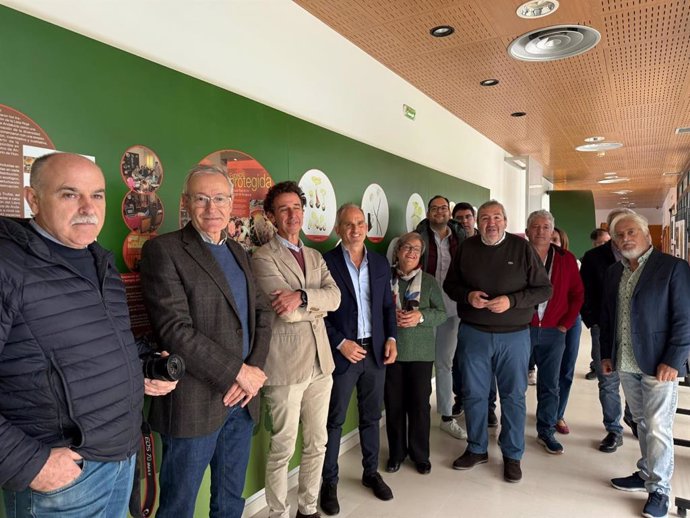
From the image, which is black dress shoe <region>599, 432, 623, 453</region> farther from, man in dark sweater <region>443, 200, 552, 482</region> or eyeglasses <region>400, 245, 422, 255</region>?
eyeglasses <region>400, 245, 422, 255</region>

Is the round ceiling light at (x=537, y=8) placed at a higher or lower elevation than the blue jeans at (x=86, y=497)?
higher

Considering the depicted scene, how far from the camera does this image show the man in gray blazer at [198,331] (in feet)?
5.62

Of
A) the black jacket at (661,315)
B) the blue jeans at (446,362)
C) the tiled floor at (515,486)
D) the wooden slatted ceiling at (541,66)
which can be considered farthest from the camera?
the blue jeans at (446,362)

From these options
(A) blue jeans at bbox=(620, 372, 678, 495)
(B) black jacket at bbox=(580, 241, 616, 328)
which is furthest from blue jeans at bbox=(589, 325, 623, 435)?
(A) blue jeans at bbox=(620, 372, 678, 495)

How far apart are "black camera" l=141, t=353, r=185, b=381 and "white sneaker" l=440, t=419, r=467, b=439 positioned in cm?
278

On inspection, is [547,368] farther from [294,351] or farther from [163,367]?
[163,367]

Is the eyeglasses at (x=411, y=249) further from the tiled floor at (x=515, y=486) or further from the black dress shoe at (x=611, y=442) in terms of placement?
the black dress shoe at (x=611, y=442)

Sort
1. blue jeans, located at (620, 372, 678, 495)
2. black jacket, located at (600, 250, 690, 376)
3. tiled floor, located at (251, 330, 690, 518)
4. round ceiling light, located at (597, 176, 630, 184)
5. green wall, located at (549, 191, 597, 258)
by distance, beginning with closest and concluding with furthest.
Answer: black jacket, located at (600, 250, 690, 376) → blue jeans, located at (620, 372, 678, 495) → tiled floor, located at (251, 330, 690, 518) → green wall, located at (549, 191, 597, 258) → round ceiling light, located at (597, 176, 630, 184)

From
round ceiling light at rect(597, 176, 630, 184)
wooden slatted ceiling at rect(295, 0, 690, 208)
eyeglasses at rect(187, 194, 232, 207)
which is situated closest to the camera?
eyeglasses at rect(187, 194, 232, 207)

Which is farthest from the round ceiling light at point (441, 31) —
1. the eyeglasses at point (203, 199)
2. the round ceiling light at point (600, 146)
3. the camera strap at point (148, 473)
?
the round ceiling light at point (600, 146)

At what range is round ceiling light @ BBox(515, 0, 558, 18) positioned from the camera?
2.95 meters

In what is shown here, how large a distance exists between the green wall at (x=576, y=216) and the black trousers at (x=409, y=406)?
8545mm

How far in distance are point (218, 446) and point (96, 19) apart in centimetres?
182

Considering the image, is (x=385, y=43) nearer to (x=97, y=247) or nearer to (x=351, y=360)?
(x=351, y=360)
